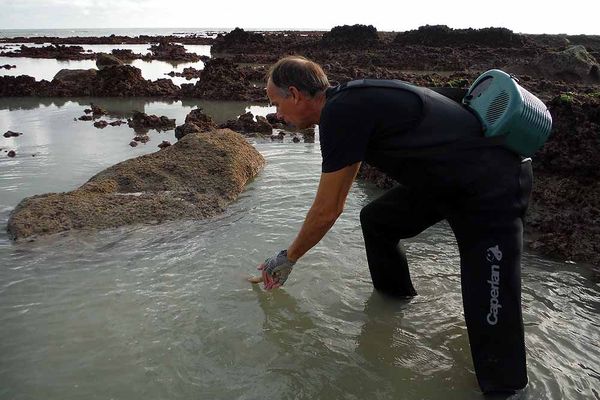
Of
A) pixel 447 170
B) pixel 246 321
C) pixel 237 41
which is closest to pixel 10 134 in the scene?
pixel 246 321

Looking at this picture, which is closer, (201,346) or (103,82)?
(201,346)

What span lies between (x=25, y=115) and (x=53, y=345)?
10216mm

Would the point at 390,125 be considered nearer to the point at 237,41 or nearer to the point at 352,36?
the point at 352,36

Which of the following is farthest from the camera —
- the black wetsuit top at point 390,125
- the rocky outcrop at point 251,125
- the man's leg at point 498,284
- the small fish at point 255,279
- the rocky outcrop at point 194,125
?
the rocky outcrop at point 251,125

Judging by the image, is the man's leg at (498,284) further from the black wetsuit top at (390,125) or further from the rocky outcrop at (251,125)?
the rocky outcrop at (251,125)

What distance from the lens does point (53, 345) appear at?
316cm

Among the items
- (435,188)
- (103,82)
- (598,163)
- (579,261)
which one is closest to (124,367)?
(435,188)

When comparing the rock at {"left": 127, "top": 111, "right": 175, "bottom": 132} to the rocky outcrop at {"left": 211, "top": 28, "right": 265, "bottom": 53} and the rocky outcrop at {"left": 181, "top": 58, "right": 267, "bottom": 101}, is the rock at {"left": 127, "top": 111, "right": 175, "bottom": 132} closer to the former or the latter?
the rocky outcrop at {"left": 181, "top": 58, "right": 267, "bottom": 101}

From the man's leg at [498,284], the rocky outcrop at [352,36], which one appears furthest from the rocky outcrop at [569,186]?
the rocky outcrop at [352,36]

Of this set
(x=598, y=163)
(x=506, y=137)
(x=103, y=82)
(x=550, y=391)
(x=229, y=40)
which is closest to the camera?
(x=506, y=137)

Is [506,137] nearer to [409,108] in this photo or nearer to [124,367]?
[409,108]

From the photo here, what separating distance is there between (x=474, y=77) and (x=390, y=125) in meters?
15.6

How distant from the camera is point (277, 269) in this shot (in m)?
3.05

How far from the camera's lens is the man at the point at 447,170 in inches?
96.0
